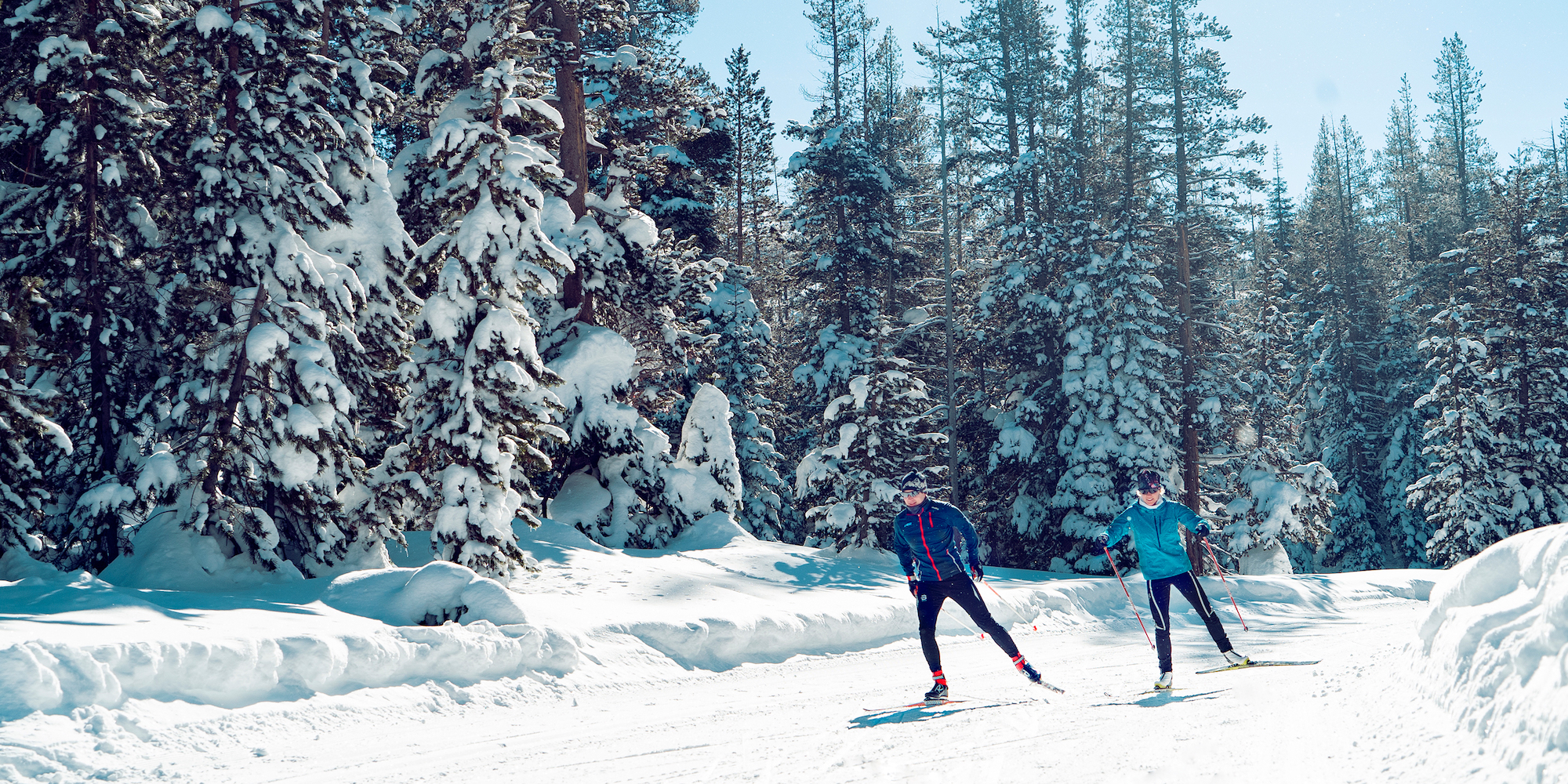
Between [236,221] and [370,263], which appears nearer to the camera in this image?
[236,221]

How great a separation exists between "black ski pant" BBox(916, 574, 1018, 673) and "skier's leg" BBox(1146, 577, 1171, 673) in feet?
4.03

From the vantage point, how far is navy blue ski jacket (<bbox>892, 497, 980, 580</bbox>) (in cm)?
824

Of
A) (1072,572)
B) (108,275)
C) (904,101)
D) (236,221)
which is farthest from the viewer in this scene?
(904,101)

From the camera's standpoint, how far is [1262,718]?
20.3 feet

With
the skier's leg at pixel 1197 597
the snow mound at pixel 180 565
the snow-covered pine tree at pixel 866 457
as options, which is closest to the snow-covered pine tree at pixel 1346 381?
the snow-covered pine tree at pixel 866 457

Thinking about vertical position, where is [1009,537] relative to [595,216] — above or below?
below

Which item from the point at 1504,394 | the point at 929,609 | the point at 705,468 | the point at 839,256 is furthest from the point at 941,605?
the point at 1504,394

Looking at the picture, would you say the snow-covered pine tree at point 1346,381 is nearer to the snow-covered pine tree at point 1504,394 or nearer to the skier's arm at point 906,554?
the snow-covered pine tree at point 1504,394

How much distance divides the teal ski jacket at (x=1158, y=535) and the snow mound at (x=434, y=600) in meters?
6.16

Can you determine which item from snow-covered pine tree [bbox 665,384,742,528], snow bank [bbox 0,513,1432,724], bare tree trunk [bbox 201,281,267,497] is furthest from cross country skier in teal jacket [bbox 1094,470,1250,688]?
snow-covered pine tree [bbox 665,384,742,528]

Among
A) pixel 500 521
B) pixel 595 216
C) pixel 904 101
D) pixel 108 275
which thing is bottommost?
pixel 500 521

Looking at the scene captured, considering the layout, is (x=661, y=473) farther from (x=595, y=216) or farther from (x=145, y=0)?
(x=145, y=0)

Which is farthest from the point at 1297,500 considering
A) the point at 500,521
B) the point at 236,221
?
the point at 236,221

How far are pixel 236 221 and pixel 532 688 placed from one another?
711 centimetres
